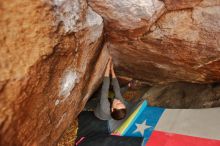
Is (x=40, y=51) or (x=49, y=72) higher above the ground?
(x=40, y=51)

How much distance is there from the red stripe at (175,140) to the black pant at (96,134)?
174 mm

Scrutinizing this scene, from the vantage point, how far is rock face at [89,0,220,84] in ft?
9.41

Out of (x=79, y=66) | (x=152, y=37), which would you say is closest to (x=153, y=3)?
(x=152, y=37)

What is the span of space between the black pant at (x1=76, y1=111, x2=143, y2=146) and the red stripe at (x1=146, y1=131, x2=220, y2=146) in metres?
0.17

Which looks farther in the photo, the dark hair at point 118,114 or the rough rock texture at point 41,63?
the dark hair at point 118,114

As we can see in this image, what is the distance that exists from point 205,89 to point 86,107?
1.70 metres

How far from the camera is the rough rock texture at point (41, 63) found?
2.04 metres

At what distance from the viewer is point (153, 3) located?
285 centimetres

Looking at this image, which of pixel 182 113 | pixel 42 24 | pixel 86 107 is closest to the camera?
pixel 42 24

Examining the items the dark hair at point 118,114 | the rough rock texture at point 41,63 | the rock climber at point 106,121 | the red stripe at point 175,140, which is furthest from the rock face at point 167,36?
the red stripe at point 175,140

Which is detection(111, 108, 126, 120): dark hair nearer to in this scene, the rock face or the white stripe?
the white stripe

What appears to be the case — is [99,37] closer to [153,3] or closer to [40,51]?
[153,3]

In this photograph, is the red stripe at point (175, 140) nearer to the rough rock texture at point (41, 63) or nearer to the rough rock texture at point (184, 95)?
the rough rock texture at point (184, 95)

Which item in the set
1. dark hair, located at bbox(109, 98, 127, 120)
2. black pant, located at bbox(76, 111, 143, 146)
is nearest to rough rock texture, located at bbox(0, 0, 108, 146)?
black pant, located at bbox(76, 111, 143, 146)
